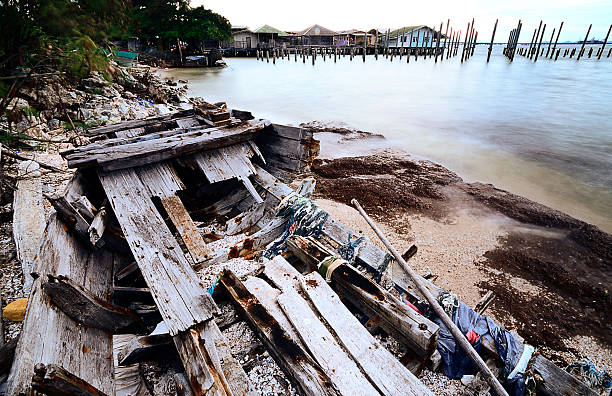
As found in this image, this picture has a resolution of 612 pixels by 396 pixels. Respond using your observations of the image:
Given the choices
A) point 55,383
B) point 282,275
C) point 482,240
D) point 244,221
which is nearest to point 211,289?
point 282,275

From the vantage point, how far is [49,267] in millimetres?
2355

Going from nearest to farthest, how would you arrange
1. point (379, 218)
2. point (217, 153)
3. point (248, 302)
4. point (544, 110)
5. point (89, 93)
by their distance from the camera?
1. point (248, 302)
2. point (217, 153)
3. point (379, 218)
4. point (89, 93)
5. point (544, 110)

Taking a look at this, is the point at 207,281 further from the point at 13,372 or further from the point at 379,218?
the point at 379,218

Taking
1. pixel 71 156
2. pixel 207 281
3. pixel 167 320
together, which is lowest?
pixel 207 281

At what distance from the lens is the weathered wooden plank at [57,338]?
1.77 meters

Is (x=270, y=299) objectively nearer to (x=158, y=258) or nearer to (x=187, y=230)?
(x=158, y=258)

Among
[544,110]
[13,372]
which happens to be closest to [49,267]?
[13,372]

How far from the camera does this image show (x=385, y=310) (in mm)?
2438

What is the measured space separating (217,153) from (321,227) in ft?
6.08

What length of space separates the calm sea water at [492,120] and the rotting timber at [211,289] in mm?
7195

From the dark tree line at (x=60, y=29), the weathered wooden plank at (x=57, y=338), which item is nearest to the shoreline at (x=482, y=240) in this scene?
the weathered wooden plank at (x=57, y=338)

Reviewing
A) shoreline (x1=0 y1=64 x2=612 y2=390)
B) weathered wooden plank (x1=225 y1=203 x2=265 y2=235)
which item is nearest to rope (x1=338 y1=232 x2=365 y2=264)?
weathered wooden plank (x1=225 y1=203 x2=265 y2=235)

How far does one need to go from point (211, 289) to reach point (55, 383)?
5.00 ft

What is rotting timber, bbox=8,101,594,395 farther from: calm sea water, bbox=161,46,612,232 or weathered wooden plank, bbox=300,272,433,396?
calm sea water, bbox=161,46,612,232
